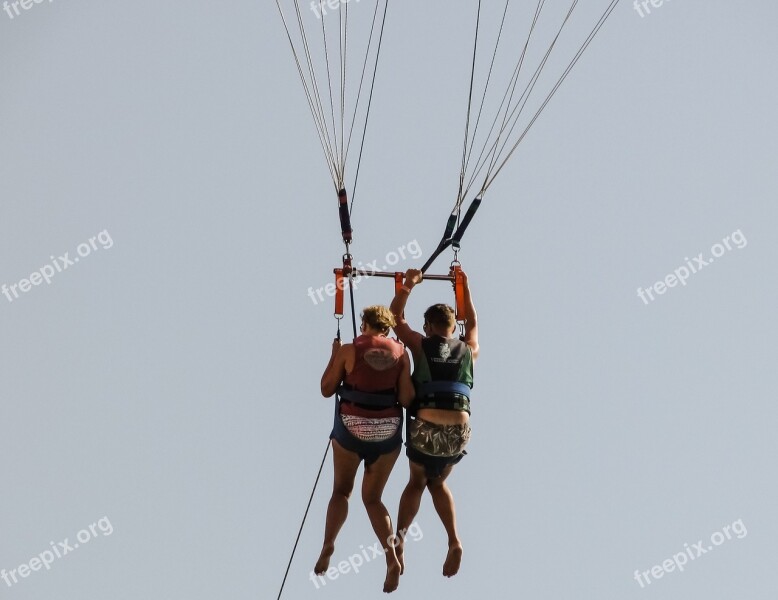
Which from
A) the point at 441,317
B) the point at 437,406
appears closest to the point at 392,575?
the point at 437,406

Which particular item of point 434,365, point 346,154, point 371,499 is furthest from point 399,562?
point 346,154

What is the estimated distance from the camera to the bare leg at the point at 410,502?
17.5 metres

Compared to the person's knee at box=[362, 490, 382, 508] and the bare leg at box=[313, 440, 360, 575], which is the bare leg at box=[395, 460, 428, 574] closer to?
the person's knee at box=[362, 490, 382, 508]

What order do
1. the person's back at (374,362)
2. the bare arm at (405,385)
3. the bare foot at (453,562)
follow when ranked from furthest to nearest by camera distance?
1. the bare foot at (453,562)
2. the bare arm at (405,385)
3. the person's back at (374,362)

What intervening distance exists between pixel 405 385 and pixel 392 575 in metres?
1.52

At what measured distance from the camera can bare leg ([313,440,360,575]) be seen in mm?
17375

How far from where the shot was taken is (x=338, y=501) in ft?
57.2

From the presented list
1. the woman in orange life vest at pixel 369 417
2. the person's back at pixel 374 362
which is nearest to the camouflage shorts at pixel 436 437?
the woman in orange life vest at pixel 369 417

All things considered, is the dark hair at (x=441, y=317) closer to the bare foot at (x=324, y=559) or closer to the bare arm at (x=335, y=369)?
the bare arm at (x=335, y=369)

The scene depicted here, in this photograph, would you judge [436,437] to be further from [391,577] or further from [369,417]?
[391,577]

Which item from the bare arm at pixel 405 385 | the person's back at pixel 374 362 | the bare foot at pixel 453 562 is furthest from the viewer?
the bare foot at pixel 453 562

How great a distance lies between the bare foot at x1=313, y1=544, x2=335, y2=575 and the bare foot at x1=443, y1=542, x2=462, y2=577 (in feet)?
3.10

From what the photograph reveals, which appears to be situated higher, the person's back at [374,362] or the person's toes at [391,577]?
the person's back at [374,362]

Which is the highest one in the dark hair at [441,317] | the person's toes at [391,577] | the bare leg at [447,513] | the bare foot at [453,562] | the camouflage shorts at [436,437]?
the dark hair at [441,317]
